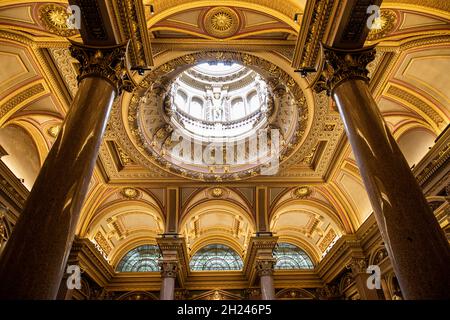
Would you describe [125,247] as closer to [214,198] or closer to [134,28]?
[214,198]

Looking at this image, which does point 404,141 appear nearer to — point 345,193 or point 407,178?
point 345,193

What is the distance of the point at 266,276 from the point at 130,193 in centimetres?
696

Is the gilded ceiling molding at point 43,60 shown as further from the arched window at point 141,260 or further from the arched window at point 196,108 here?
the arched window at point 141,260

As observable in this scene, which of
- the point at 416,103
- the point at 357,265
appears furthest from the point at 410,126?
the point at 357,265

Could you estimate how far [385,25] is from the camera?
7.24 meters

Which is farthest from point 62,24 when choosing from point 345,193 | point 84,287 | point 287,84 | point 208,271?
point 208,271

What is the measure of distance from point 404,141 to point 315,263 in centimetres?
971

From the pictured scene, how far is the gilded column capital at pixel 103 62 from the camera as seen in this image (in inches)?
192

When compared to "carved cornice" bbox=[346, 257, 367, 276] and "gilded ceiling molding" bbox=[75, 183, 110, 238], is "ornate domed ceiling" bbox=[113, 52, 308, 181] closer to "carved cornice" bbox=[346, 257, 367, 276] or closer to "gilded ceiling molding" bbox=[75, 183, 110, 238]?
"gilded ceiling molding" bbox=[75, 183, 110, 238]

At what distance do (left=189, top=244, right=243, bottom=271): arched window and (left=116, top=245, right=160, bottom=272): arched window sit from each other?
2.13 metres

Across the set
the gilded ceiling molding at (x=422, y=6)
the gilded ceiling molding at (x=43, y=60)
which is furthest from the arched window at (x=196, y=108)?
the gilded ceiling molding at (x=422, y=6)

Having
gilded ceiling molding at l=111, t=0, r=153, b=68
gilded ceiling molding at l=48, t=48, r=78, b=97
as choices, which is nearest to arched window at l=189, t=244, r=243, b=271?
gilded ceiling molding at l=48, t=48, r=78, b=97

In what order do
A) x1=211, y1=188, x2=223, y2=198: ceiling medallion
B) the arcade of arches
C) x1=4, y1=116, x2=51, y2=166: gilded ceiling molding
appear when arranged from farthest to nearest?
x1=211, y1=188, x2=223, y2=198: ceiling medallion < x1=4, y1=116, x2=51, y2=166: gilded ceiling molding < the arcade of arches

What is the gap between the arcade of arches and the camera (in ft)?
A: 12.0
